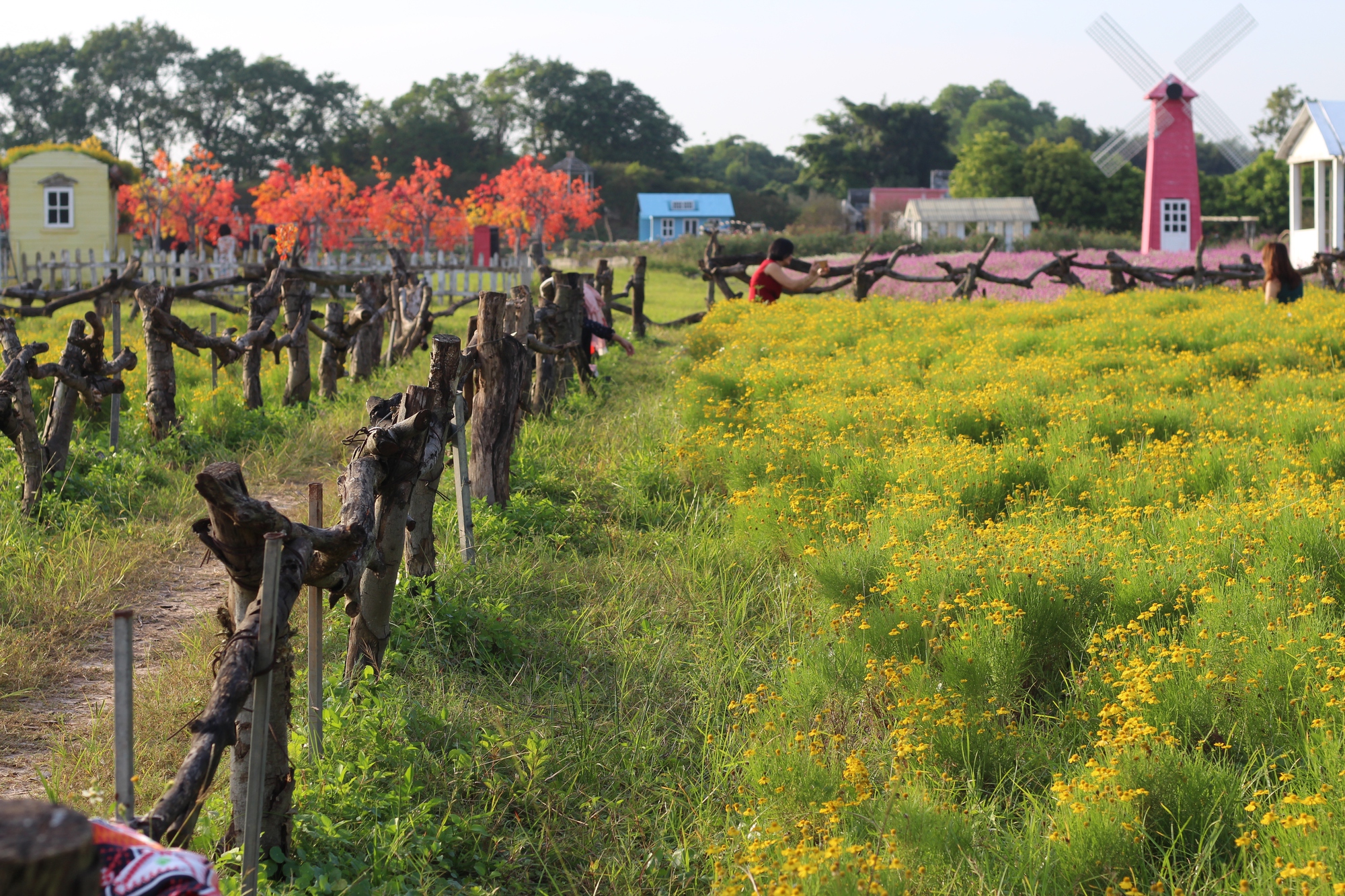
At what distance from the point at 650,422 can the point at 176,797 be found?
790 cm

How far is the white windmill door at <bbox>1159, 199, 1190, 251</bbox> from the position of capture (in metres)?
A: 41.3

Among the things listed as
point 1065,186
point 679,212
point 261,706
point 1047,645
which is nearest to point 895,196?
point 679,212

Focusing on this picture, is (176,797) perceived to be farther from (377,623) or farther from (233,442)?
(233,442)

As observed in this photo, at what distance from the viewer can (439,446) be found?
5.07 metres

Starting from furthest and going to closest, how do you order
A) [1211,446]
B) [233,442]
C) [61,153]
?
1. [61,153]
2. [233,442]
3. [1211,446]

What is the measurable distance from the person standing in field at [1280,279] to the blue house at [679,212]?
51.1 meters

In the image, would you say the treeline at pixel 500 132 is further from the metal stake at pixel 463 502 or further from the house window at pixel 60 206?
the metal stake at pixel 463 502

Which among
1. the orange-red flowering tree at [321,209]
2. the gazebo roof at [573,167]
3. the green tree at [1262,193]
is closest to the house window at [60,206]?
the orange-red flowering tree at [321,209]

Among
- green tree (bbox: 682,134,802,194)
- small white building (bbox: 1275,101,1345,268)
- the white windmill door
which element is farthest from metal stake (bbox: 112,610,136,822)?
→ green tree (bbox: 682,134,802,194)

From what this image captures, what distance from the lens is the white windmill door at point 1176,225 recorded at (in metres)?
41.3

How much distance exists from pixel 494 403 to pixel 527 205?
45842 millimetres

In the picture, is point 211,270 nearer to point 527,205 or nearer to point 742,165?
point 527,205

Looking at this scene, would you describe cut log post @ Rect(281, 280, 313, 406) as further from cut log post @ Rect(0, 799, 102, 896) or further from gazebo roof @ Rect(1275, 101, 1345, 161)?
gazebo roof @ Rect(1275, 101, 1345, 161)

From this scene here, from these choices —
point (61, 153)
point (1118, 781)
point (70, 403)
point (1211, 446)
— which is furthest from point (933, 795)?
point (61, 153)
